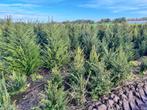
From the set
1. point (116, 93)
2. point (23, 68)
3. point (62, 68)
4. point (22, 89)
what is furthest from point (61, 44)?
point (116, 93)

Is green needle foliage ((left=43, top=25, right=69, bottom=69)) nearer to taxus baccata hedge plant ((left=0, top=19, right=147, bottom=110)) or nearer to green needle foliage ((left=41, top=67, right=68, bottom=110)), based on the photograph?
taxus baccata hedge plant ((left=0, top=19, right=147, bottom=110))

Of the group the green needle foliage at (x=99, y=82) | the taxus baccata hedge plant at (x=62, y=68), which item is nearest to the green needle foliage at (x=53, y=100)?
the taxus baccata hedge plant at (x=62, y=68)

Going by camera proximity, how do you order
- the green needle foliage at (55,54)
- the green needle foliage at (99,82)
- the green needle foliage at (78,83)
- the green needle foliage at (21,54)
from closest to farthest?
1. the green needle foliage at (78,83)
2. the green needle foliage at (99,82)
3. the green needle foliage at (21,54)
4. the green needle foliage at (55,54)

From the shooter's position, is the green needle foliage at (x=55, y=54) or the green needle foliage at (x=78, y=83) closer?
the green needle foliage at (x=78, y=83)

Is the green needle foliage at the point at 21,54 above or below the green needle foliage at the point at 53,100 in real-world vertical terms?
above

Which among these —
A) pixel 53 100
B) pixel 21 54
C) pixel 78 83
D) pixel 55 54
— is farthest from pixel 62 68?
pixel 53 100

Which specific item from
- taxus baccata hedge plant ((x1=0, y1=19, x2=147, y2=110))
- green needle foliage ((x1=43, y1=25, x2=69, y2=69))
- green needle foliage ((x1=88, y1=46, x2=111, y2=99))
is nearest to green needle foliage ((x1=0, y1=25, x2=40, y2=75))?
taxus baccata hedge plant ((x1=0, y1=19, x2=147, y2=110))

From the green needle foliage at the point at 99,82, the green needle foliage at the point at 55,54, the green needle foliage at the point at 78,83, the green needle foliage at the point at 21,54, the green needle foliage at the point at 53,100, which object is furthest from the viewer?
the green needle foliage at the point at 55,54

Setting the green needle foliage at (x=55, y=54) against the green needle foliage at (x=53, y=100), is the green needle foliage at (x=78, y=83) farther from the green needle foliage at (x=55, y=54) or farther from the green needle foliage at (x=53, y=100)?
the green needle foliage at (x=55, y=54)

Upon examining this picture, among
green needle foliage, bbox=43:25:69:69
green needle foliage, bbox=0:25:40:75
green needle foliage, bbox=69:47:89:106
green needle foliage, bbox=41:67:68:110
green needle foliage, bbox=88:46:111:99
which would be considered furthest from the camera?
green needle foliage, bbox=43:25:69:69

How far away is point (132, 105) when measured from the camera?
9188mm

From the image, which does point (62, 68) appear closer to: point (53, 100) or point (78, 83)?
point (78, 83)

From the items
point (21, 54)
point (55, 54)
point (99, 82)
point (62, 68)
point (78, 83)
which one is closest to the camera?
point (78, 83)

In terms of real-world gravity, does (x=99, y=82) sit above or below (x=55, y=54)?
below
